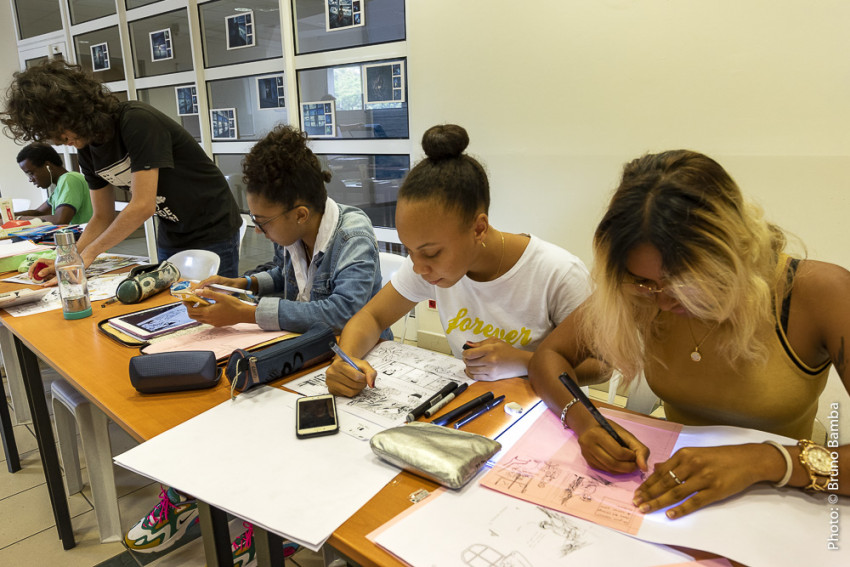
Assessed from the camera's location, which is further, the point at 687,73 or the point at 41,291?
the point at 687,73

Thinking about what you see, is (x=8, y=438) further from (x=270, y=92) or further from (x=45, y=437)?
(x=270, y=92)

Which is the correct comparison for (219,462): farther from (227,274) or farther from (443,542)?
(227,274)

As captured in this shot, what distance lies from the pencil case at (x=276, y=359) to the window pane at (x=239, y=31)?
2985mm

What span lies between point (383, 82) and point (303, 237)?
1.87m

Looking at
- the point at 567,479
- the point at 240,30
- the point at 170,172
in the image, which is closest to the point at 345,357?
the point at 567,479

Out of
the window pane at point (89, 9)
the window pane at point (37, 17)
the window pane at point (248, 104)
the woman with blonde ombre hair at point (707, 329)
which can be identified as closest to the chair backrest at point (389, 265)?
the woman with blonde ombre hair at point (707, 329)

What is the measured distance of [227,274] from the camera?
245 centimetres

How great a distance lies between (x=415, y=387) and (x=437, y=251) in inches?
12.0

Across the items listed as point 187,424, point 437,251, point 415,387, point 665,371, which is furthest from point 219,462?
point 665,371

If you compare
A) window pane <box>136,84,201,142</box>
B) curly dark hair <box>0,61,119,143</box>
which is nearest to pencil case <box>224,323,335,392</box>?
curly dark hair <box>0,61,119,143</box>

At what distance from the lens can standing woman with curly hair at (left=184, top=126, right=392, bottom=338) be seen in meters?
1.50

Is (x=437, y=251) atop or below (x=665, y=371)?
atop

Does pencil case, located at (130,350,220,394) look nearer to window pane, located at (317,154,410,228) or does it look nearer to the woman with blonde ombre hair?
the woman with blonde ombre hair

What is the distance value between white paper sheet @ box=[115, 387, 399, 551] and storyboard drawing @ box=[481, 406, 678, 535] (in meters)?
0.20
